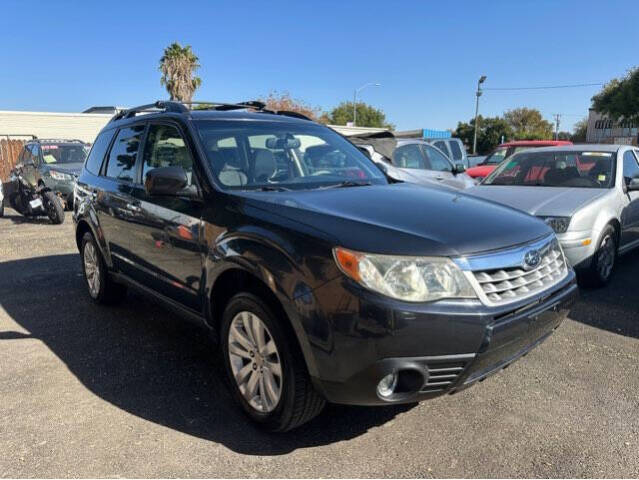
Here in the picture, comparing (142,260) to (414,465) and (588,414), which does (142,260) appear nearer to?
(414,465)

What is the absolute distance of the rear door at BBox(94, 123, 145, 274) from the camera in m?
4.09

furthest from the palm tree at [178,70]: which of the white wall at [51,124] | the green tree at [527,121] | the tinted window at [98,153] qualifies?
the green tree at [527,121]

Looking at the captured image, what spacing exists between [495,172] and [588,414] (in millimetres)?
4296

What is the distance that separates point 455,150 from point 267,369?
1248 cm

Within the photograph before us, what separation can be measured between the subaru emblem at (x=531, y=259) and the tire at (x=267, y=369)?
4.11 feet

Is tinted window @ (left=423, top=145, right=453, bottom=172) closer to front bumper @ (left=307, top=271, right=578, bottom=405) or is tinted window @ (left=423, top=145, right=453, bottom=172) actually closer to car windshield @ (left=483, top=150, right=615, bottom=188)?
car windshield @ (left=483, top=150, right=615, bottom=188)

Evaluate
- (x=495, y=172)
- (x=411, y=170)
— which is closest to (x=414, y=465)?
(x=495, y=172)

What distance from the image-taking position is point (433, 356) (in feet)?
7.43

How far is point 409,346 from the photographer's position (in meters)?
2.23

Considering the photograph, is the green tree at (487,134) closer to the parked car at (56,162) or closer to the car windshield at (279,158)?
the parked car at (56,162)

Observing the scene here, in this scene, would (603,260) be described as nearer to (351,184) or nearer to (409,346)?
(351,184)

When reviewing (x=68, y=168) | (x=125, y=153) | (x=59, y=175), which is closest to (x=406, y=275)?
(x=125, y=153)

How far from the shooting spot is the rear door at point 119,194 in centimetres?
409

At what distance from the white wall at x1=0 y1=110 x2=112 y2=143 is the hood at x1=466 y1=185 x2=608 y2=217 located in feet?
71.7
